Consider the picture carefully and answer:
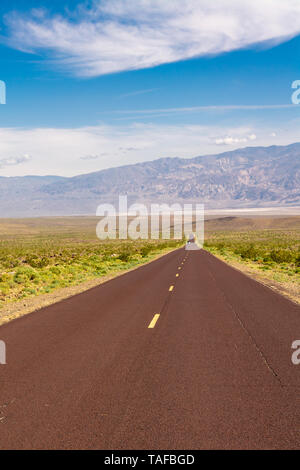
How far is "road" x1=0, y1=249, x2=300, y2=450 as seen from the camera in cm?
450

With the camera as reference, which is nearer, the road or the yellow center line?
the road

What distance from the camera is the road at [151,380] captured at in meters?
4.50

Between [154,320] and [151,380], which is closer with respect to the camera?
[151,380]

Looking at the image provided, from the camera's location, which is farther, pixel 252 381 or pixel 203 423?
pixel 252 381

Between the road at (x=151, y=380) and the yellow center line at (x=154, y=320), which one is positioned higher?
the road at (x=151, y=380)

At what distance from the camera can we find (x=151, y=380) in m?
6.26

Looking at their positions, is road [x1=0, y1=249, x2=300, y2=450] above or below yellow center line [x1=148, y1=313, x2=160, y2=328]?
above

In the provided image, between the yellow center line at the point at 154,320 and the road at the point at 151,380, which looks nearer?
the road at the point at 151,380

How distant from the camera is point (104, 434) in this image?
450 centimetres

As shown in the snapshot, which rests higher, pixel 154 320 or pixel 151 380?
pixel 151 380
